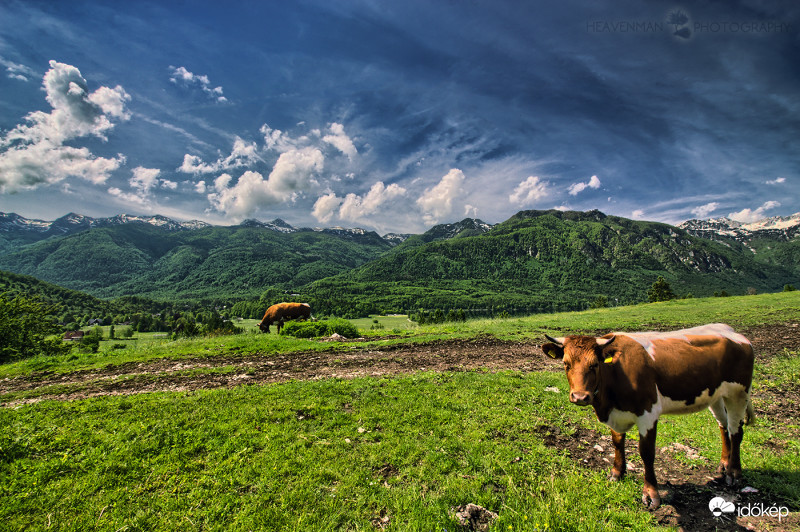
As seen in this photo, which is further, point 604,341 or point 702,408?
point 604,341

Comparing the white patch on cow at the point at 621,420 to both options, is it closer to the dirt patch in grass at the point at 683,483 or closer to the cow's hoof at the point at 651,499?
the cow's hoof at the point at 651,499

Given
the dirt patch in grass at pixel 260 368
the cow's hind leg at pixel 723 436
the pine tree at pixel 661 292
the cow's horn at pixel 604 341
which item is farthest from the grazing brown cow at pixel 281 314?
the pine tree at pixel 661 292

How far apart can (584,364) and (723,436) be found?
3.54m

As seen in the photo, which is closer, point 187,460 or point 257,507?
point 257,507

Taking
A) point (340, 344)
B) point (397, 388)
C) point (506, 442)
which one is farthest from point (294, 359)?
point (506, 442)

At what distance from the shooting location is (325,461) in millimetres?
6148

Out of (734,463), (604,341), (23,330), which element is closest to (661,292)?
(734,463)

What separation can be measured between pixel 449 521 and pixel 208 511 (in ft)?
12.8

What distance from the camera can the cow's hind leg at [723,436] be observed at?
5695 millimetres

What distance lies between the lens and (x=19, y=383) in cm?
1251

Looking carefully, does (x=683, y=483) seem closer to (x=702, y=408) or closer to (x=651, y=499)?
(x=651, y=499)

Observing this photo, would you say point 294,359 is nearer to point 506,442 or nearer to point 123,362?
point 123,362

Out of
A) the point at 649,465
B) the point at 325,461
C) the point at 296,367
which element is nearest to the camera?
the point at 649,465

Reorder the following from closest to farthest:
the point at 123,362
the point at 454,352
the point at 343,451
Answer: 1. the point at 343,451
2. the point at 123,362
3. the point at 454,352
